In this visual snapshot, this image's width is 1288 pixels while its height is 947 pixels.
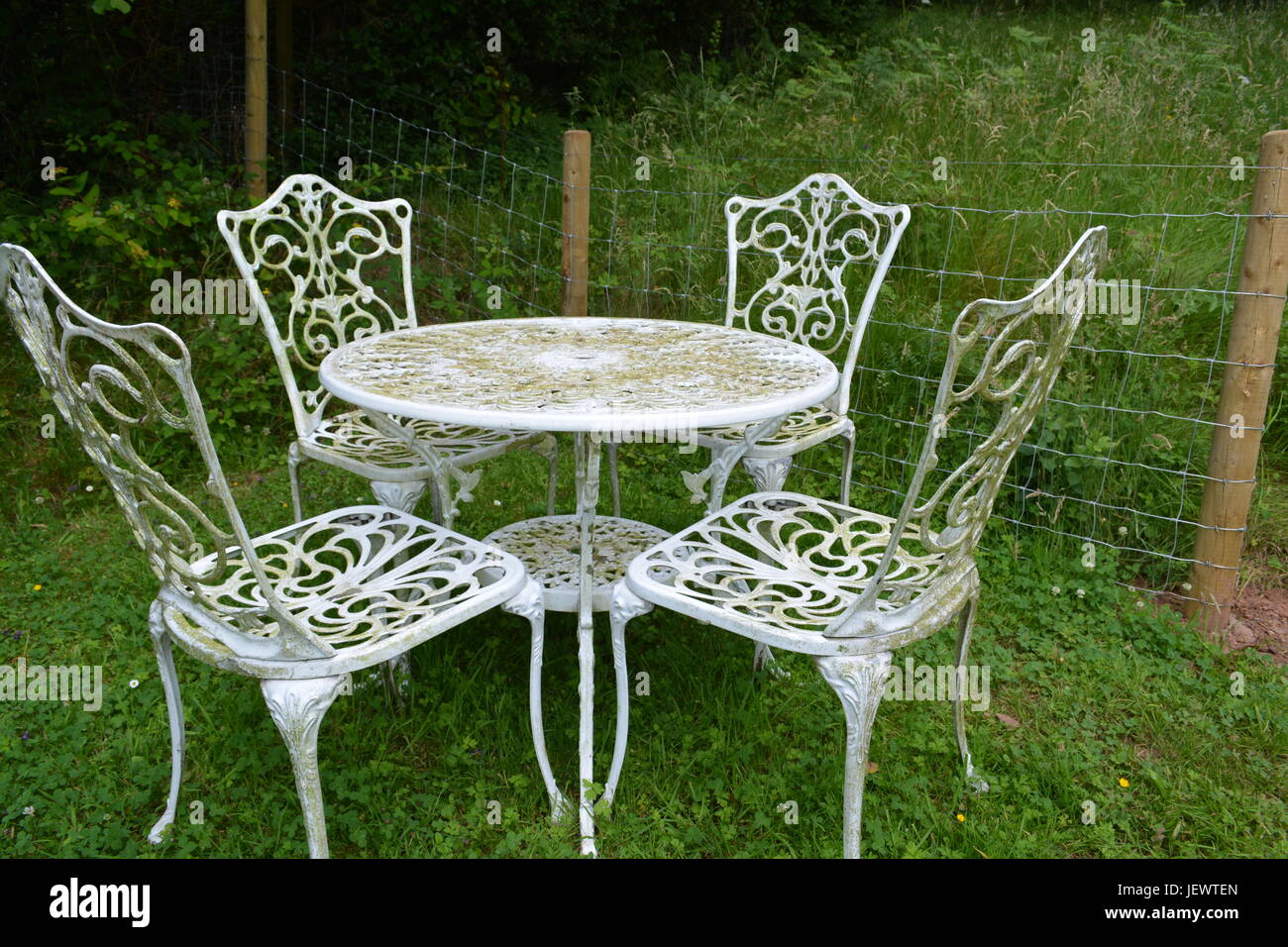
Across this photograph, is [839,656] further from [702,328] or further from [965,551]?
[702,328]

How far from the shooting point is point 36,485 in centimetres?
383

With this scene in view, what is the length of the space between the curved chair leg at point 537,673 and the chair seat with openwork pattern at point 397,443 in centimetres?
64

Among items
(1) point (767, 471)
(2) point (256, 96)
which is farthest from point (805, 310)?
(2) point (256, 96)

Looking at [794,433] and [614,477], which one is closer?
[794,433]

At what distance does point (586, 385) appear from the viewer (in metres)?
2.18

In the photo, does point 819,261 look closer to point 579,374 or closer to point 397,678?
point 579,374

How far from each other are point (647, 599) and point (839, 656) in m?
0.42

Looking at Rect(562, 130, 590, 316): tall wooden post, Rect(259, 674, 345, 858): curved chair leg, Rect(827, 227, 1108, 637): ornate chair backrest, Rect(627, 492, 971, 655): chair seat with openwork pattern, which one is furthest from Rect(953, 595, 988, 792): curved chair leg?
Rect(562, 130, 590, 316): tall wooden post

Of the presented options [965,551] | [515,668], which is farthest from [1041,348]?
[515,668]

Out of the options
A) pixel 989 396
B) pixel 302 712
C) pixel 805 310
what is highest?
pixel 989 396

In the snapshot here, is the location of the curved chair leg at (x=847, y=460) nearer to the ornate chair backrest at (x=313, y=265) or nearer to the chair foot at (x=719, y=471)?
the chair foot at (x=719, y=471)

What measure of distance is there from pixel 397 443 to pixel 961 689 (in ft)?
5.26

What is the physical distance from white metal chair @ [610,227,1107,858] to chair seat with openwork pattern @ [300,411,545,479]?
2.39 feet

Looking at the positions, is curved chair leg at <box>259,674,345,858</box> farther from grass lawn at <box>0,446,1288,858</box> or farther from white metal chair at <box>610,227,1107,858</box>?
white metal chair at <box>610,227,1107,858</box>
